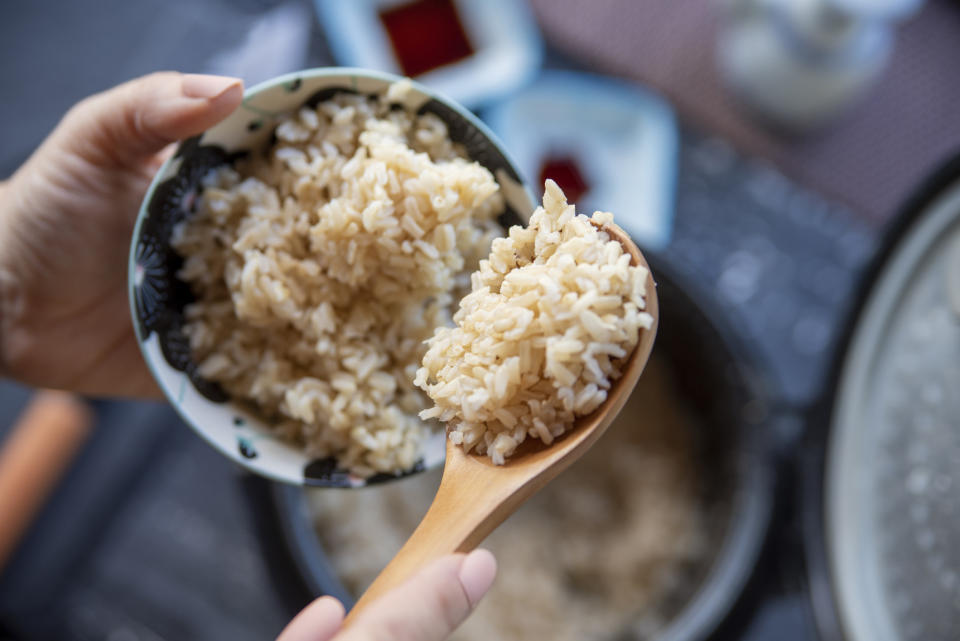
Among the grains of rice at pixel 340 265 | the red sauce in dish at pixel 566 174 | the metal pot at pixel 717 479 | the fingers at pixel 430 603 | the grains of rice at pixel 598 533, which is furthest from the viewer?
the red sauce in dish at pixel 566 174

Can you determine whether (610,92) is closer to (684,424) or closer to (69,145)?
(684,424)

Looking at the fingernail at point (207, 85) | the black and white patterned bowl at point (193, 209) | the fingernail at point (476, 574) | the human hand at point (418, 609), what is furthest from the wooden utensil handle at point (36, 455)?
the fingernail at point (476, 574)

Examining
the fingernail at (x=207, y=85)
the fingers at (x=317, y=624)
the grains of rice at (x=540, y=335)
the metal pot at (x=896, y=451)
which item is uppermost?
the fingernail at (x=207, y=85)

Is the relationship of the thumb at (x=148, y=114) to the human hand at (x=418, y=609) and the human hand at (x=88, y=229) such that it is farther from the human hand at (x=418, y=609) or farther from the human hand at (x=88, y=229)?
the human hand at (x=418, y=609)

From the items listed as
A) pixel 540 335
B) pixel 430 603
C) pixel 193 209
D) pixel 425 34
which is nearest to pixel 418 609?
pixel 430 603

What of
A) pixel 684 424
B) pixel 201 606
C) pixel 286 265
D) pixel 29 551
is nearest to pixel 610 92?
pixel 684 424

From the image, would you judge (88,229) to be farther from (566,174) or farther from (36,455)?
(566,174)

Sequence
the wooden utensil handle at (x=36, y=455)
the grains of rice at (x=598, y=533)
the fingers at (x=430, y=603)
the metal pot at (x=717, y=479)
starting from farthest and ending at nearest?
1. the wooden utensil handle at (x=36, y=455)
2. the grains of rice at (x=598, y=533)
3. the metal pot at (x=717, y=479)
4. the fingers at (x=430, y=603)
